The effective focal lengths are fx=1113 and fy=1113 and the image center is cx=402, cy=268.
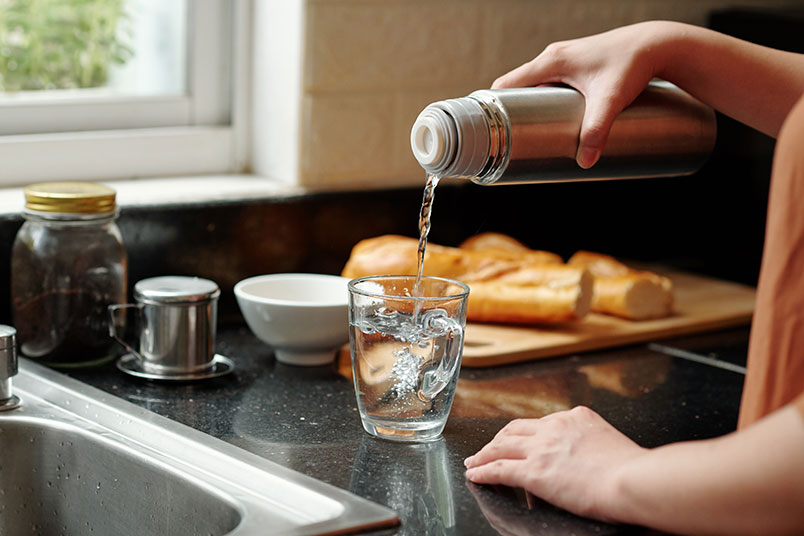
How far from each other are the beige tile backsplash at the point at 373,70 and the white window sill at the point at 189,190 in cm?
3

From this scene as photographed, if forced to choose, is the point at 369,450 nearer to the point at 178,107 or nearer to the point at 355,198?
the point at 355,198

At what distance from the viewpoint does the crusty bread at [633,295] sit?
1492 mm

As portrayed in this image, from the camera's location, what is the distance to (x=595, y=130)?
1029mm

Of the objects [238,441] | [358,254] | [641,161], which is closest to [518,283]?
[358,254]

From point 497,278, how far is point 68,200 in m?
0.56

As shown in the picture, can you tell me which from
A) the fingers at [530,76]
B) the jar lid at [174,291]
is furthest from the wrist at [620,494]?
the jar lid at [174,291]

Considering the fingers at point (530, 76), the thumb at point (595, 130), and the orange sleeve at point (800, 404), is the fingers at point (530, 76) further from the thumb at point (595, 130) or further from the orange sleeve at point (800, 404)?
the orange sleeve at point (800, 404)

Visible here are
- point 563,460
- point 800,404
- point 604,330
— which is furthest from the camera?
point 604,330

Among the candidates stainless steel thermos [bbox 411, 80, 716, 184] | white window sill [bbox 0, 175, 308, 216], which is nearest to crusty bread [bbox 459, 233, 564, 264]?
white window sill [bbox 0, 175, 308, 216]

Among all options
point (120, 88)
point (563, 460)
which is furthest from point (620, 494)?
point (120, 88)

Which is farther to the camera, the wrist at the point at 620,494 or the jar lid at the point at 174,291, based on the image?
the jar lid at the point at 174,291

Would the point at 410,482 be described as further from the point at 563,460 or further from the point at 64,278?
the point at 64,278

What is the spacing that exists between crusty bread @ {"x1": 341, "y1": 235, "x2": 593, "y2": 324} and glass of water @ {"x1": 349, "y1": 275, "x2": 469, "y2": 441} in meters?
0.35

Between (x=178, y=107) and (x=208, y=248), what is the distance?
0.79 ft
